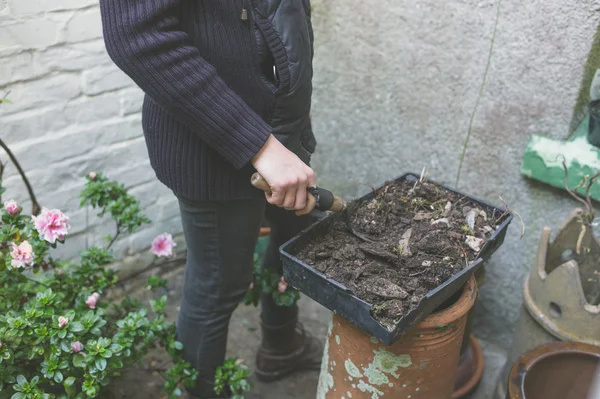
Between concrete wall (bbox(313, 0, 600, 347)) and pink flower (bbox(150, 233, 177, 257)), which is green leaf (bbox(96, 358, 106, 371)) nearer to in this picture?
pink flower (bbox(150, 233, 177, 257))

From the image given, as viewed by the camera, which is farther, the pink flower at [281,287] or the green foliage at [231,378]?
the pink flower at [281,287]

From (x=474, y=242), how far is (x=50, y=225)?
1.32 m

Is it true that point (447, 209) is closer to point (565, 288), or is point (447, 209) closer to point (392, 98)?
point (565, 288)

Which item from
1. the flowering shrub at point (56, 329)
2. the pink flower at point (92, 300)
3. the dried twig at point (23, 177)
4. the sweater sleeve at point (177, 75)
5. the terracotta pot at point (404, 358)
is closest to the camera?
the sweater sleeve at point (177, 75)

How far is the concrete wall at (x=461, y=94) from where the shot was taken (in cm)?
222

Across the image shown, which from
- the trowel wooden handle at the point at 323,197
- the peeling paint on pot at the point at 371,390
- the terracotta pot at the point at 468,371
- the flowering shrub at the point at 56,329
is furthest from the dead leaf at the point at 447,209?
the flowering shrub at the point at 56,329

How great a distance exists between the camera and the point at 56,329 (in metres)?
1.84

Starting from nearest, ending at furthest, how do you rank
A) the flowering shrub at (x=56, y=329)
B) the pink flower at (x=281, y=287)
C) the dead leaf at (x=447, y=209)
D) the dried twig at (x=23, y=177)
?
the flowering shrub at (x=56, y=329) < the dead leaf at (x=447, y=209) < the dried twig at (x=23, y=177) < the pink flower at (x=281, y=287)

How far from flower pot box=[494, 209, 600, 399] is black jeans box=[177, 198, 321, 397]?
83cm

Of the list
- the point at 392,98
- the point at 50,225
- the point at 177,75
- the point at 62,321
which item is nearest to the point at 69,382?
the point at 62,321

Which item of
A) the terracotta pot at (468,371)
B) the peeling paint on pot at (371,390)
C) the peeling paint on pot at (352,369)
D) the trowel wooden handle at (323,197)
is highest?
the trowel wooden handle at (323,197)

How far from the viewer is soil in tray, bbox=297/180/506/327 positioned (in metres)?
1.60

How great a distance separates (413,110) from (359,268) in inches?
45.7

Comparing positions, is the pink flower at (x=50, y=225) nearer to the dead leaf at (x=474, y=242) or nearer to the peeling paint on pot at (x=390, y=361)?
the peeling paint on pot at (x=390, y=361)
